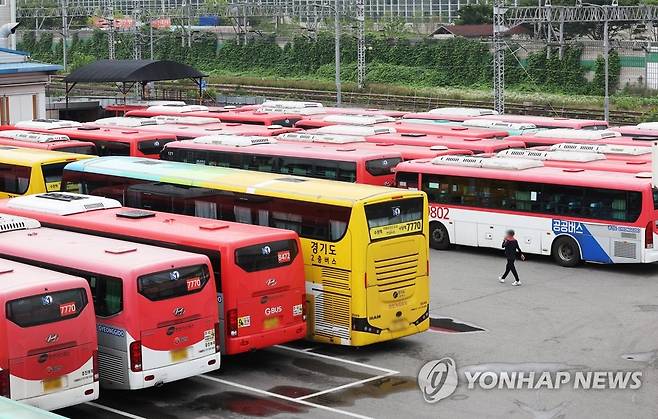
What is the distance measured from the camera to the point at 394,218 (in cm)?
1766

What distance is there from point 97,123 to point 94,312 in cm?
2401

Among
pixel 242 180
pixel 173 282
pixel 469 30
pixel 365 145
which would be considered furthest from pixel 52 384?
pixel 469 30

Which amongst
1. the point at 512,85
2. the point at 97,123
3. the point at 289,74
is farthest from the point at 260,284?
the point at 289,74

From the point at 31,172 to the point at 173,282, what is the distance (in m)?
12.0

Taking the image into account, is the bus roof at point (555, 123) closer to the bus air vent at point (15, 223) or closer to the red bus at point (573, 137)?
the red bus at point (573, 137)

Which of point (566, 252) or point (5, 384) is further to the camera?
point (566, 252)

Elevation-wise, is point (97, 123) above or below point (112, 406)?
above

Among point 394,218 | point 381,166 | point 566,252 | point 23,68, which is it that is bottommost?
point 566,252

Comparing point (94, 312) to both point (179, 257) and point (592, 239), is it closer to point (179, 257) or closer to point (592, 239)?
point (179, 257)

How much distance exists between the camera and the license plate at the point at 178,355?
15.2 metres

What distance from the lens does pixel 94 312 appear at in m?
14.7

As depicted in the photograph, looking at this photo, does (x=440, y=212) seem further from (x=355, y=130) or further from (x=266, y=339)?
(x=266, y=339)

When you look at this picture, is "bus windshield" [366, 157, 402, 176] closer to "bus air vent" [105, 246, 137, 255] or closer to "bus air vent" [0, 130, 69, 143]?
"bus air vent" [0, 130, 69, 143]

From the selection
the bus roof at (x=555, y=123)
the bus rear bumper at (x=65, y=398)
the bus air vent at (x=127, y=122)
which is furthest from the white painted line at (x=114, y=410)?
the bus roof at (x=555, y=123)
